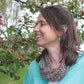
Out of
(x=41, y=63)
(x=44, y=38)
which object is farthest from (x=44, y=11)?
(x=41, y=63)

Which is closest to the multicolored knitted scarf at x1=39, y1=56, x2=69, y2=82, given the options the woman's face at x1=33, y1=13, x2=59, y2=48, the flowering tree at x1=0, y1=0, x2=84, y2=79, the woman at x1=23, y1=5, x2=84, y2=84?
the woman at x1=23, y1=5, x2=84, y2=84

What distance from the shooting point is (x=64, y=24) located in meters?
1.24

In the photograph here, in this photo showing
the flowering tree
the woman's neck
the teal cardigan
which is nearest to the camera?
the teal cardigan

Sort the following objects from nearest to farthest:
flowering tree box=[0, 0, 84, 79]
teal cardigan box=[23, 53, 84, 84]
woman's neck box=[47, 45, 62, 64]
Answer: teal cardigan box=[23, 53, 84, 84]
woman's neck box=[47, 45, 62, 64]
flowering tree box=[0, 0, 84, 79]

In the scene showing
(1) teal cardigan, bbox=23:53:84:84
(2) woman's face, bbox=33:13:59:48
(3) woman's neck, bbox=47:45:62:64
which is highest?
(2) woman's face, bbox=33:13:59:48

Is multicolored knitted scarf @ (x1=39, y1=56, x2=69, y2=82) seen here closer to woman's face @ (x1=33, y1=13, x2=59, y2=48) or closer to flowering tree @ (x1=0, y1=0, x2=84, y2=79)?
woman's face @ (x1=33, y1=13, x2=59, y2=48)

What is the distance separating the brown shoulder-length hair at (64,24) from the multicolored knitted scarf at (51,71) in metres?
0.06

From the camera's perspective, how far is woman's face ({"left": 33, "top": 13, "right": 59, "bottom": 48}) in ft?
3.85

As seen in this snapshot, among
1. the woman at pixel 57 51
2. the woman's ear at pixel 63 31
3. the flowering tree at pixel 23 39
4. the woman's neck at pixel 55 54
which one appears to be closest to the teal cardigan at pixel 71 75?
the woman at pixel 57 51

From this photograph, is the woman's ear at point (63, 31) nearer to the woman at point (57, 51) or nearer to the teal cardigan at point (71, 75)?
the woman at point (57, 51)

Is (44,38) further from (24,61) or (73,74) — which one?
(24,61)

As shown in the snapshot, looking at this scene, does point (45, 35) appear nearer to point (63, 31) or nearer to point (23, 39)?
point (63, 31)

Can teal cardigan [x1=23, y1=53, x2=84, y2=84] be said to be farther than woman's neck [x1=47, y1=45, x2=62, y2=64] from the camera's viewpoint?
No

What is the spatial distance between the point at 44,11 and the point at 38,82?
0.57 m
